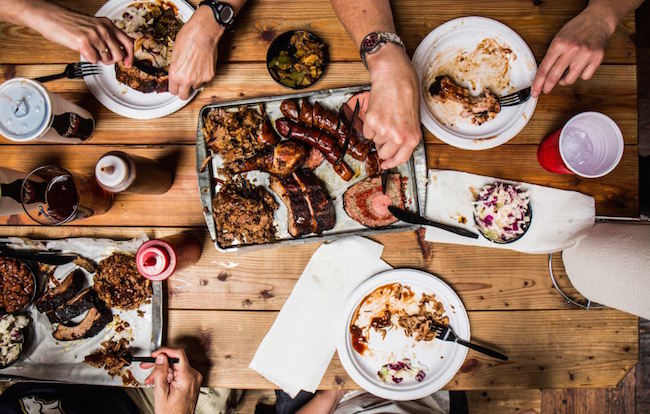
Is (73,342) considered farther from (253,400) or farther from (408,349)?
(408,349)

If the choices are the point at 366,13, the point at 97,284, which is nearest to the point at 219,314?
the point at 97,284

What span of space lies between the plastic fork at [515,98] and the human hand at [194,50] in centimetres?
154

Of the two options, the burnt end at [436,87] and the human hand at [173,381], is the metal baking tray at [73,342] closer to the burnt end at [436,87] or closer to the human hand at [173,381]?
the human hand at [173,381]

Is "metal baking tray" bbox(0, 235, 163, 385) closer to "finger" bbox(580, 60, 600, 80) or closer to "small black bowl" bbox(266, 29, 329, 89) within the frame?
"small black bowl" bbox(266, 29, 329, 89)

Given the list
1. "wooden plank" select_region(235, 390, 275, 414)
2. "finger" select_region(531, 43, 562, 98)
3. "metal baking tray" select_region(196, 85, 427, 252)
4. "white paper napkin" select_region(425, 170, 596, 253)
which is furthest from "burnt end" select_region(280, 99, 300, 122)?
"wooden plank" select_region(235, 390, 275, 414)

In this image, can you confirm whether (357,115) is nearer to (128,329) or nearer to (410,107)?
(410,107)

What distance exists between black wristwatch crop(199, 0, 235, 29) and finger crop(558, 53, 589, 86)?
1770 millimetres

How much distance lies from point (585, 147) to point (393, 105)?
1.09 m

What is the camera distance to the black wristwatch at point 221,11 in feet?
6.92

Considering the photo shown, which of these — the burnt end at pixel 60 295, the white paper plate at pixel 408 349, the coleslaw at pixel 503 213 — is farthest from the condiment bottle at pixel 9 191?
the coleslaw at pixel 503 213

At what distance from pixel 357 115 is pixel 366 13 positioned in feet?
1.68

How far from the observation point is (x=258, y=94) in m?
2.31

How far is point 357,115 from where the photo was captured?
2.21 m

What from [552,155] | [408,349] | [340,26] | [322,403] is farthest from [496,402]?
[340,26]
